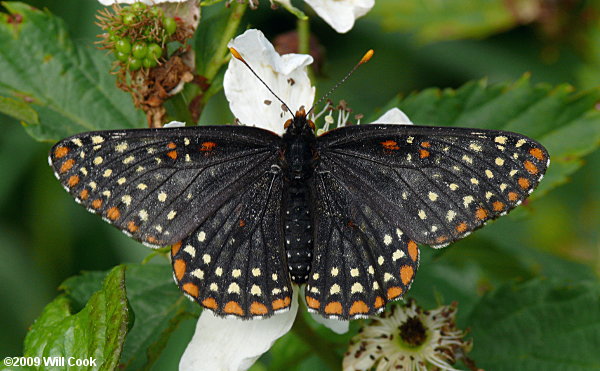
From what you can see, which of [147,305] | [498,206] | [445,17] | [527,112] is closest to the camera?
[498,206]

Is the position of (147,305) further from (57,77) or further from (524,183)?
(524,183)

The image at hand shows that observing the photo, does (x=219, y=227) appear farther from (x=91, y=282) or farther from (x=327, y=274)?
(x=91, y=282)

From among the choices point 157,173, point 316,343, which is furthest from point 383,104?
point 157,173

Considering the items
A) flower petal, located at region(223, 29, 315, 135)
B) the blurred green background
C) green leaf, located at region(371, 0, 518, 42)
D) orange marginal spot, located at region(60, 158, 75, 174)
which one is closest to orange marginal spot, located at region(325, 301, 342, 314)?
flower petal, located at region(223, 29, 315, 135)

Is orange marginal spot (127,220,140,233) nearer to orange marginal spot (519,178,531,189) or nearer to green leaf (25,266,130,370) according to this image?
green leaf (25,266,130,370)

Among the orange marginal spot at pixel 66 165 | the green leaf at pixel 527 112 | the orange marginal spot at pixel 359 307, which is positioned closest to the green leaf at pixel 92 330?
the orange marginal spot at pixel 66 165

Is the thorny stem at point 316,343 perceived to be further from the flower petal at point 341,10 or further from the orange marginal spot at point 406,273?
the flower petal at point 341,10
